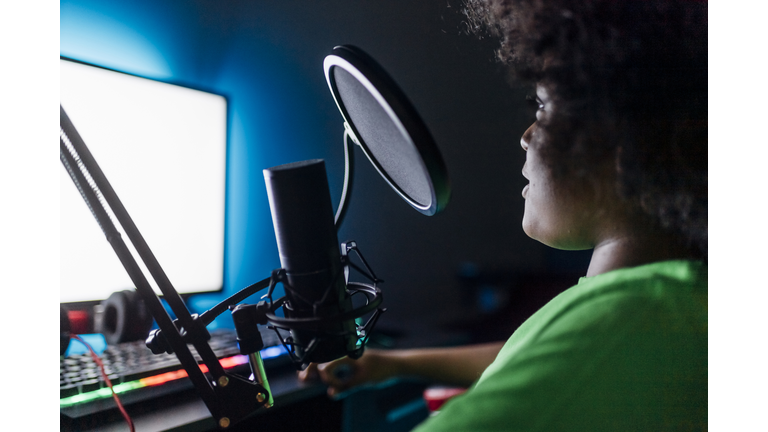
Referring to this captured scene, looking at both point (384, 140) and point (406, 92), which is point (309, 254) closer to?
point (384, 140)

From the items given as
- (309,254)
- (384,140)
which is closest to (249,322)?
(309,254)

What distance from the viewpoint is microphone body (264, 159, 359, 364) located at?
0.34m

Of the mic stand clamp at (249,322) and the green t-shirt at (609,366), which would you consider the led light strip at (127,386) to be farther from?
the green t-shirt at (609,366)

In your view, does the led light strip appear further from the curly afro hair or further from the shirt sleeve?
the curly afro hair

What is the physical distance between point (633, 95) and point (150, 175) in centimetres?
78

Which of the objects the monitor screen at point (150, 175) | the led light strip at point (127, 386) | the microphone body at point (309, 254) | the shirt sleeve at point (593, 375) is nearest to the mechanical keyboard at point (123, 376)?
the led light strip at point (127, 386)

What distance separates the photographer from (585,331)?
0.34 m

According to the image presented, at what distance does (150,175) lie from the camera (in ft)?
2.72

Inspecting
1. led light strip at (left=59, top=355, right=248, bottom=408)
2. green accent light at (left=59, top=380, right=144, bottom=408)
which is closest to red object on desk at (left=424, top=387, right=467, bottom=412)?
led light strip at (left=59, top=355, right=248, bottom=408)

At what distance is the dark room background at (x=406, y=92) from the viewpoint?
0.75m

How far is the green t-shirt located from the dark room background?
410mm
